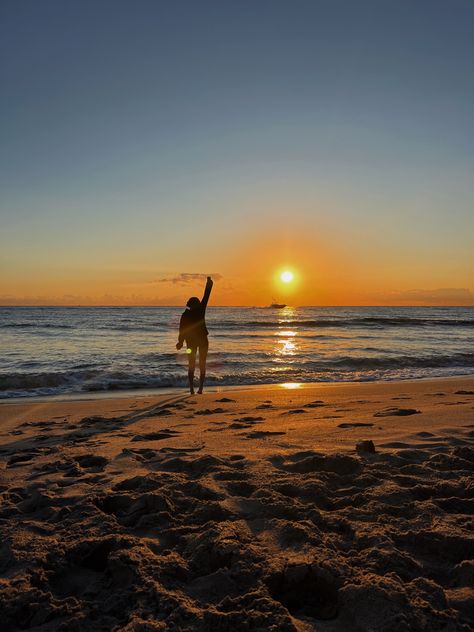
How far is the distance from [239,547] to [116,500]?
1.10 meters

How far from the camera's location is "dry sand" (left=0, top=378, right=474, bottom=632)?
1.97 meters

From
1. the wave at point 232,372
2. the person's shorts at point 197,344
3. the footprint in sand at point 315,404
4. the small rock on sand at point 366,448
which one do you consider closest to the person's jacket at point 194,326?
→ the person's shorts at point 197,344

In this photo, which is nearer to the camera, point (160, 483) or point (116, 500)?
point (116, 500)

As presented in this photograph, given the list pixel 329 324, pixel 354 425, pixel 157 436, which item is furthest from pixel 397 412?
pixel 329 324

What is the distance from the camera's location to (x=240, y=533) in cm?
262

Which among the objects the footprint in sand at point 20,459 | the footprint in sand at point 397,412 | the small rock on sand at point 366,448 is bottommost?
the footprint in sand at point 397,412

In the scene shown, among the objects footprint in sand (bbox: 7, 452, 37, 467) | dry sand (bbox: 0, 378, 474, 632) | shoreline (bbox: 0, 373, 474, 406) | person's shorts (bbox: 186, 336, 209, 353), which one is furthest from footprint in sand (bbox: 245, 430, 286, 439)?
shoreline (bbox: 0, 373, 474, 406)

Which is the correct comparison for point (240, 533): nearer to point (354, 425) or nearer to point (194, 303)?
point (354, 425)

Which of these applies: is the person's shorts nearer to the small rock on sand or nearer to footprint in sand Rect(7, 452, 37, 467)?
footprint in sand Rect(7, 452, 37, 467)

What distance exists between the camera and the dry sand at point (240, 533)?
1972 millimetres

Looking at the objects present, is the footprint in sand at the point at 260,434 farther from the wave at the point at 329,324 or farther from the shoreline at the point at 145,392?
the wave at the point at 329,324

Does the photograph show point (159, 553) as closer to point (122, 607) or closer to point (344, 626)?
point (122, 607)

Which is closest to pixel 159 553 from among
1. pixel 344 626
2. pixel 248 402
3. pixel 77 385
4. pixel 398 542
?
pixel 344 626

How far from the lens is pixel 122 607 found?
2.02 metres
